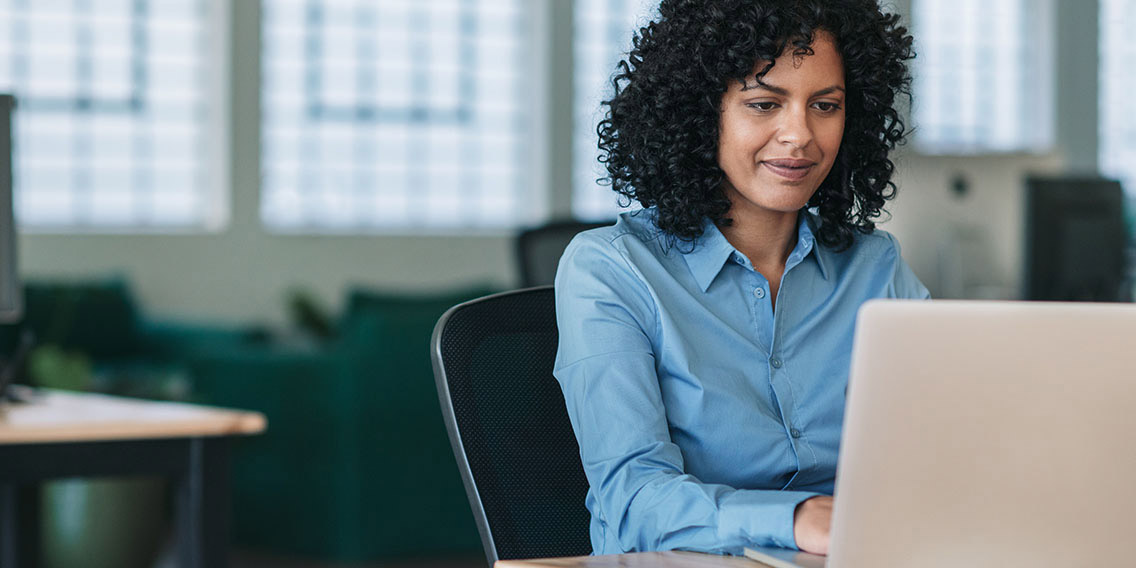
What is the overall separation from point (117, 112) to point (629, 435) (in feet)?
18.4

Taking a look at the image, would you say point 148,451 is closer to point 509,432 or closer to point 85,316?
point 509,432

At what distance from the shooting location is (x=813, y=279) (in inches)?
58.5

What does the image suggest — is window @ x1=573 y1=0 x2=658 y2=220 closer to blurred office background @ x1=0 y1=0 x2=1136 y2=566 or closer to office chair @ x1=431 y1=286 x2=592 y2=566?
blurred office background @ x1=0 y1=0 x2=1136 y2=566

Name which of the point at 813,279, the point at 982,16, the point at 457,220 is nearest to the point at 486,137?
the point at 457,220

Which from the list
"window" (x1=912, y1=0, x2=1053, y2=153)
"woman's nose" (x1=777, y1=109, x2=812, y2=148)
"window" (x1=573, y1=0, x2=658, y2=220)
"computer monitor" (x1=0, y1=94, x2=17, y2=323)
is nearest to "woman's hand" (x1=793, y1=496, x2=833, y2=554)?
"woman's nose" (x1=777, y1=109, x2=812, y2=148)

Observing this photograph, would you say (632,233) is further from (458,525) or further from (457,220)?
(457,220)

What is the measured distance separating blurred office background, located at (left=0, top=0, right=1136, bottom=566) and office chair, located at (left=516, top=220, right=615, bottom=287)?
2022mm

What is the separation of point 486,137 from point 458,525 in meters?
3.38

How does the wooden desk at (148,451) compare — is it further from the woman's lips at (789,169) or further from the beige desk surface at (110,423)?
the woman's lips at (789,169)

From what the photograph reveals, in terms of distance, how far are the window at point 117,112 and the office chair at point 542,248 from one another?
4.04m

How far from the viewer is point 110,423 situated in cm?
214

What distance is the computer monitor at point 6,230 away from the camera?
7.59 ft

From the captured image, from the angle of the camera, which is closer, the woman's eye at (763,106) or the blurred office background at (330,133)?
the woman's eye at (763,106)

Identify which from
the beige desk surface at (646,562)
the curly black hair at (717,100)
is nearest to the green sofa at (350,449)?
the curly black hair at (717,100)
